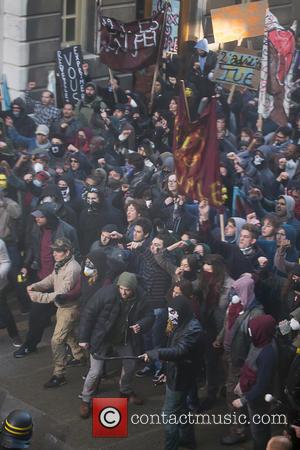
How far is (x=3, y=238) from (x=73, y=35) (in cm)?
870

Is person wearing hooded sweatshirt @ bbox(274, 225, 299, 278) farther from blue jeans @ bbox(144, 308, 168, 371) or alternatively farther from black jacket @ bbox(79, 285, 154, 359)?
black jacket @ bbox(79, 285, 154, 359)

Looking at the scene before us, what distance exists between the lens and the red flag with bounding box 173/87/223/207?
11.3 metres

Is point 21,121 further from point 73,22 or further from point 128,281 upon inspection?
point 128,281

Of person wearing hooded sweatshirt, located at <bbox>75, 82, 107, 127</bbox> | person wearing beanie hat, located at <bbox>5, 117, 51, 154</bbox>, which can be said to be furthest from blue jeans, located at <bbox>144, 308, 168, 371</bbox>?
person wearing hooded sweatshirt, located at <bbox>75, 82, 107, 127</bbox>

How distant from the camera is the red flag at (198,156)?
37.1ft

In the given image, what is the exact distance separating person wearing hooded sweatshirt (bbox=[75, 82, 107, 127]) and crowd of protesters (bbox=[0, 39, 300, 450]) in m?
1.04

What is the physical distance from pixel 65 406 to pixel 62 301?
1.01 metres

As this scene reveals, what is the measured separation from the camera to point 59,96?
1769 cm

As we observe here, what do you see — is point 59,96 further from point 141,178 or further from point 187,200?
point 187,200

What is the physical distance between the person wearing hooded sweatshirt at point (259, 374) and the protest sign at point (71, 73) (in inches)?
335

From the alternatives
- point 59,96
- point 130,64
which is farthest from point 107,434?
point 59,96

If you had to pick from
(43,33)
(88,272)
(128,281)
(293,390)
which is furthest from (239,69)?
(293,390)

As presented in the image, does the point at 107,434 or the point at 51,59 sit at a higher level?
the point at 51,59

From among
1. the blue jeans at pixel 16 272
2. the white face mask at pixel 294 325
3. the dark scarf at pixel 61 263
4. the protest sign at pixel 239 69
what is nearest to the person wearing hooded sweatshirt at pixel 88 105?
the protest sign at pixel 239 69
